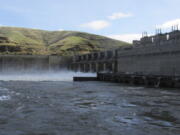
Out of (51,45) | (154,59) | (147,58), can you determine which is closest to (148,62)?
(147,58)

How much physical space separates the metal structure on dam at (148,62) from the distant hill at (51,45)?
49.5 m

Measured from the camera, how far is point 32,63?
79312 mm

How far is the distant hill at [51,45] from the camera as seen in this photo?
→ 110m

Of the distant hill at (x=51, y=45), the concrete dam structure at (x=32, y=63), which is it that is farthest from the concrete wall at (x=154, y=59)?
the distant hill at (x=51, y=45)

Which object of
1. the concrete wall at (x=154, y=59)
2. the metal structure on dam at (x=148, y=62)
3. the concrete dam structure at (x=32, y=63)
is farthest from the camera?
the concrete dam structure at (x=32, y=63)

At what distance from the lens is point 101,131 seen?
9.56 metres

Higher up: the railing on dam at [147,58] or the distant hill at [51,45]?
the distant hill at [51,45]

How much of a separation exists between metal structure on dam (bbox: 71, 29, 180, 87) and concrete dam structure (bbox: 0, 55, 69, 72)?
17467 millimetres

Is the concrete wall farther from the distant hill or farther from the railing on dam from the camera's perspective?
the distant hill

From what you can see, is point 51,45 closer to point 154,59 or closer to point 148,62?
point 148,62

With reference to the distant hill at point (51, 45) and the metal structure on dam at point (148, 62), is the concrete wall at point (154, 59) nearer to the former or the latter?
the metal structure on dam at point (148, 62)

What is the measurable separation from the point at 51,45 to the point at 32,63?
187 feet

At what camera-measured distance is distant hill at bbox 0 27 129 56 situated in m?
110

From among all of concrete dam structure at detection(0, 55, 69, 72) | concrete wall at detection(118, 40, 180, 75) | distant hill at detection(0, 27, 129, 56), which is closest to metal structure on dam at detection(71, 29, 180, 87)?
concrete wall at detection(118, 40, 180, 75)
